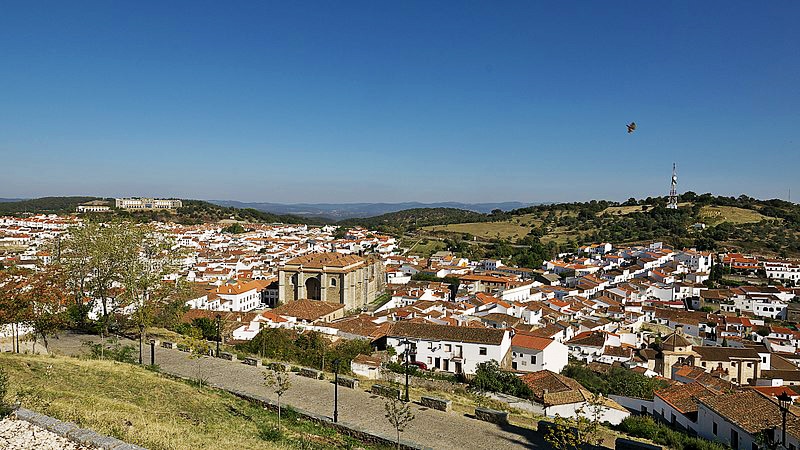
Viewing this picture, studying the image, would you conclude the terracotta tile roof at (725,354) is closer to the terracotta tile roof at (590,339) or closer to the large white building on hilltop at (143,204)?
the terracotta tile roof at (590,339)

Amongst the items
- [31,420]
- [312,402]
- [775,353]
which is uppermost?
[31,420]

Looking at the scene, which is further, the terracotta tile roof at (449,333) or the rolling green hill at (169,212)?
the rolling green hill at (169,212)

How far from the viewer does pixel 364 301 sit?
4325 cm

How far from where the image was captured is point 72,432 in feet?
24.4

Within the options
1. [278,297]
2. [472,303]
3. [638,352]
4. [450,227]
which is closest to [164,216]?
[450,227]

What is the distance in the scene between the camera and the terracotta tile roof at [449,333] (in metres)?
26.7

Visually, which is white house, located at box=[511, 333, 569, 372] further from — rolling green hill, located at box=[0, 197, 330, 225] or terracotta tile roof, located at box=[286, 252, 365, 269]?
rolling green hill, located at box=[0, 197, 330, 225]

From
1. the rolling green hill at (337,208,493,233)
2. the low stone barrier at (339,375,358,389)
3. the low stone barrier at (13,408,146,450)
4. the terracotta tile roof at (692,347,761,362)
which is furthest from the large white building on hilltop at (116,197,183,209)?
the low stone barrier at (13,408,146,450)

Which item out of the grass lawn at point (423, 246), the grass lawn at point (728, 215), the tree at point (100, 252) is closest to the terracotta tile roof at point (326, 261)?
the tree at point (100, 252)

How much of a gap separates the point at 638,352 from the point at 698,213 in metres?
71.8

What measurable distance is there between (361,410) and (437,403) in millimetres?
1890

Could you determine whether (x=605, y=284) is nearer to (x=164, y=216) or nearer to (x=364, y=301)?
(x=364, y=301)

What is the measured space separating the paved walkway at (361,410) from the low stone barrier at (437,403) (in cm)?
19

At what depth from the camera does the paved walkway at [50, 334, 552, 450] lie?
1145cm
